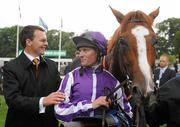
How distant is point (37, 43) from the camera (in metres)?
4.51

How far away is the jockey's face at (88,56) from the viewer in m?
3.94

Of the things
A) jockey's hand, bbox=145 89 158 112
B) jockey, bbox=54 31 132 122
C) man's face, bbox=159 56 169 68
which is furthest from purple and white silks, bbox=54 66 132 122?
man's face, bbox=159 56 169 68

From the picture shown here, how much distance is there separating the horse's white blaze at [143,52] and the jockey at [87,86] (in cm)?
37

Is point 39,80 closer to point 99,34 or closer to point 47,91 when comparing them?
point 47,91

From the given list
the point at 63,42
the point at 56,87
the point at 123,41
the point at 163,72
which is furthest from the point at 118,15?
the point at 63,42

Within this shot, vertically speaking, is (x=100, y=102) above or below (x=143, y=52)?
below

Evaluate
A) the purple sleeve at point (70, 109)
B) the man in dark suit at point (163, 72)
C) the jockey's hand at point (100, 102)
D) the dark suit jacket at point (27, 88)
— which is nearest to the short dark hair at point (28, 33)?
the dark suit jacket at point (27, 88)

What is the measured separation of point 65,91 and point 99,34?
0.79m

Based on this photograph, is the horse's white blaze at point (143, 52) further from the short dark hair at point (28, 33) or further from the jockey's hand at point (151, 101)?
the short dark hair at point (28, 33)

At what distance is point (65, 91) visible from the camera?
3.81 meters

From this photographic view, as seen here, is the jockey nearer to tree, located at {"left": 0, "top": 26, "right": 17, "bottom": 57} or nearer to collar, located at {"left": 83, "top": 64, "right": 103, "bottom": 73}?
collar, located at {"left": 83, "top": 64, "right": 103, "bottom": 73}

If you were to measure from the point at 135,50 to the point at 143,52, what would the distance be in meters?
0.09

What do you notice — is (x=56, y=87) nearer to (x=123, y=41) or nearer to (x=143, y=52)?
(x=123, y=41)

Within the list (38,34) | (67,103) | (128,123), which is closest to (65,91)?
(67,103)
